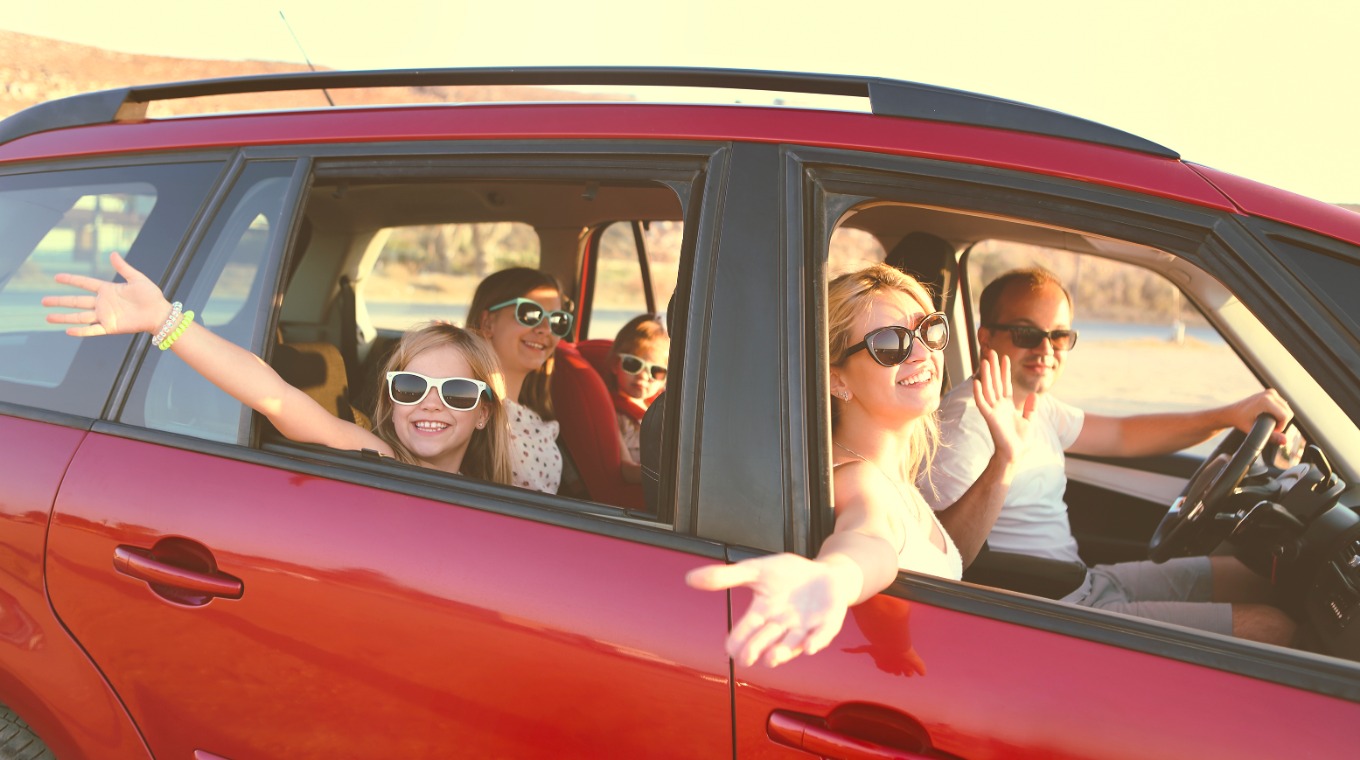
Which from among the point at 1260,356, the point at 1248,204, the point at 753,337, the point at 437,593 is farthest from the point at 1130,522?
the point at 437,593

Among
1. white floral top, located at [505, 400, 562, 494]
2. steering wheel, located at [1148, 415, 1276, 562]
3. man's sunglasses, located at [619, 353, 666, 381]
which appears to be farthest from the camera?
man's sunglasses, located at [619, 353, 666, 381]

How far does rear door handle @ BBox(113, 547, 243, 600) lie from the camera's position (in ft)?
5.22

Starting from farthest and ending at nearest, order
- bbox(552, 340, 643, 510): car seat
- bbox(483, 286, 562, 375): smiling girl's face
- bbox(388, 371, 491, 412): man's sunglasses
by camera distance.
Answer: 1. bbox(483, 286, 562, 375): smiling girl's face
2. bbox(552, 340, 643, 510): car seat
3. bbox(388, 371, 491, 412): man's sunglasses

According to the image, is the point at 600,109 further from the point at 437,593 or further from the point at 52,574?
the point at 52,574

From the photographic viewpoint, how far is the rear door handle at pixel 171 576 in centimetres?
159

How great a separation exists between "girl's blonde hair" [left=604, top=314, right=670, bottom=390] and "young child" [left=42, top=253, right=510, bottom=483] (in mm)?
1256

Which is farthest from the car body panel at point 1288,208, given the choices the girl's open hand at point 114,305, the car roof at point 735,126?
the girl's open hand at point 114,305

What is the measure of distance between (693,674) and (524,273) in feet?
7.90

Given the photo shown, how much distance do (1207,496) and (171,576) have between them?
2383mm

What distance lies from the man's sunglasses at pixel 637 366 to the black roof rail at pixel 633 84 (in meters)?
1.85

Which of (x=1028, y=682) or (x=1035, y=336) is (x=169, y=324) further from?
(x=1035, y=336)

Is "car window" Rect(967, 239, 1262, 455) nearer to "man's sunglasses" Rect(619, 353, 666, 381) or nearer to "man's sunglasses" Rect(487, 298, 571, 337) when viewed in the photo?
"man's sunglasses" Rect(619, 353, 666, 381)

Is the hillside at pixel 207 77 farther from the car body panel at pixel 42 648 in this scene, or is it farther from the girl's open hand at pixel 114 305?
the car body panel at pixel 42 648

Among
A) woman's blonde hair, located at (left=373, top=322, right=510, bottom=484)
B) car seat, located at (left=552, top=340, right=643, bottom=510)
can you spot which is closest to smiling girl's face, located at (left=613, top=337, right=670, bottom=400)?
car seat, located at (left=552, top=340, right=643, bottom=510)
